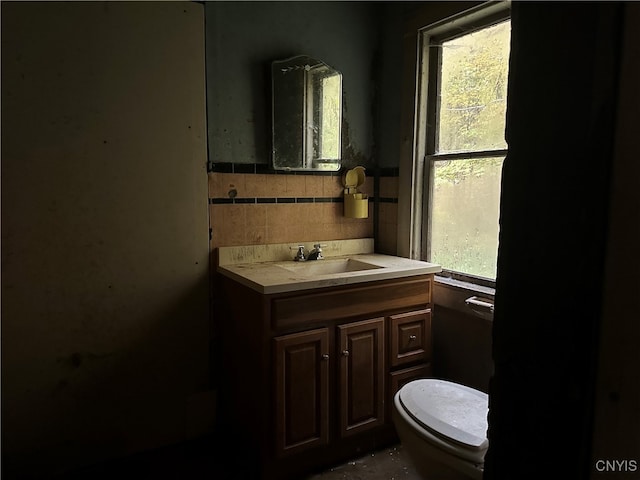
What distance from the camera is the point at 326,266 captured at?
236cm

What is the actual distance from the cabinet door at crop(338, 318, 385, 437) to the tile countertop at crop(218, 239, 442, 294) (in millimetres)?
223

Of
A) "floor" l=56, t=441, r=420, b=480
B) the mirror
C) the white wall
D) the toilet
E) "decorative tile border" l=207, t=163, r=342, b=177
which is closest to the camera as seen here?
the toilet

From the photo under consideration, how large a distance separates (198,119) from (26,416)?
144cm

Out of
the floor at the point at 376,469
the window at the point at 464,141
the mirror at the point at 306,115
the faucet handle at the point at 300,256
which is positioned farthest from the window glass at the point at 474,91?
the floor at the point at 376,469

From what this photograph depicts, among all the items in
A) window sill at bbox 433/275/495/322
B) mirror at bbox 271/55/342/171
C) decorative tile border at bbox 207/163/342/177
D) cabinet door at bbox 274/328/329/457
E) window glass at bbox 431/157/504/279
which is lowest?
cabinet door at bbox 274/328/329/457

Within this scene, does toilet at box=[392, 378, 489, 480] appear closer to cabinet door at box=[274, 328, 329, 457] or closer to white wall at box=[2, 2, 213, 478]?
cabinet door at box=[274, 328, 329, 457]

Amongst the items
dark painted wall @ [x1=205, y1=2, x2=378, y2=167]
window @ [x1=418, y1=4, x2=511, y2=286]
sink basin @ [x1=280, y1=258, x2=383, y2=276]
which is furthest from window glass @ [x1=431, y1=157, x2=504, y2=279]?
dark painted wall @ [x1=205, y1=2, x2=378, y2=167]

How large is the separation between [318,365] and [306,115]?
125 cm

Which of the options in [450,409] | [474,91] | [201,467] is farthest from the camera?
[474,91]

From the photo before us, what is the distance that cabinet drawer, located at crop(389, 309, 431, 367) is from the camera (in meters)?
2.13

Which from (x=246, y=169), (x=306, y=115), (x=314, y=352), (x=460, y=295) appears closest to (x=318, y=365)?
(x=314, y=352)

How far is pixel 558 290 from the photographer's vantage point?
0.47 m

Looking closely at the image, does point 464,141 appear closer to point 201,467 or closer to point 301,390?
point 301,390

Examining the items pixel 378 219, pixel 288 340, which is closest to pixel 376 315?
pixel 288 340
